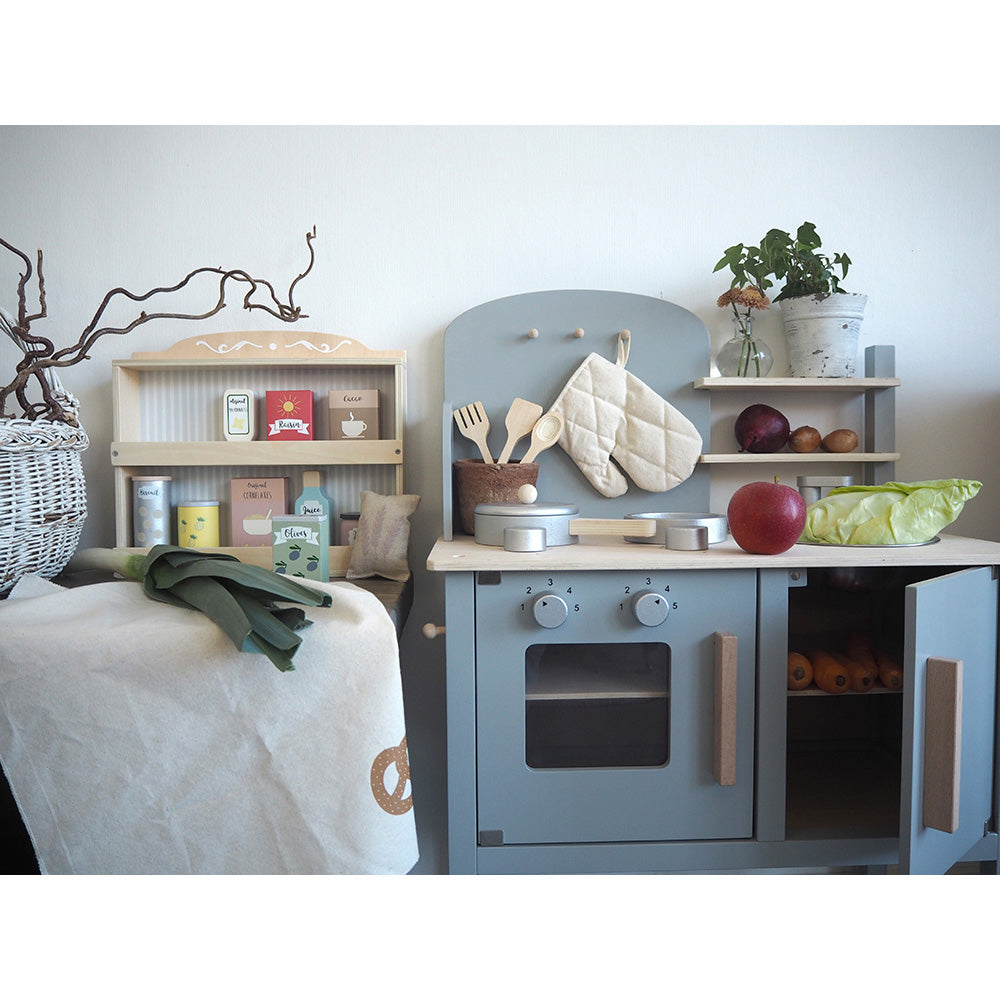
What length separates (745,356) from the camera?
5.98 feet

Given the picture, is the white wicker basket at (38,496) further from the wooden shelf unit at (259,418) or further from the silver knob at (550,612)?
the silver knob at (550,612)

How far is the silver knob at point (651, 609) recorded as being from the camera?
136 centimetres

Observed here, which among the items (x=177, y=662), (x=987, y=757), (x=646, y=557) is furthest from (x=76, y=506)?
(x=987, y=757)

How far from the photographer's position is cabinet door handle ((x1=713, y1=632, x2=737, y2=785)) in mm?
1363

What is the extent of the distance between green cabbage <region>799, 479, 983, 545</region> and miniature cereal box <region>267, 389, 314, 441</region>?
1.14m

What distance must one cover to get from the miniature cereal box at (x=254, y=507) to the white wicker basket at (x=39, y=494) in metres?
0.36

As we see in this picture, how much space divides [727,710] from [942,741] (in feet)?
1.08

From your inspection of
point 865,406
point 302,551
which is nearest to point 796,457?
point 865,406

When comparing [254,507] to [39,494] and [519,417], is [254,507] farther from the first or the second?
[519,417]

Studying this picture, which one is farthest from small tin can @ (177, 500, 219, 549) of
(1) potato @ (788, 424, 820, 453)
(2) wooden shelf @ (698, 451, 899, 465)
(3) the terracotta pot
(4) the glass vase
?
(1) potato @ (788, 424, 820, 453)

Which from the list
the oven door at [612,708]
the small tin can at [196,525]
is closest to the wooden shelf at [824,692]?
the oven door at [612,708]

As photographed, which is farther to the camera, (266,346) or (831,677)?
(266,346)

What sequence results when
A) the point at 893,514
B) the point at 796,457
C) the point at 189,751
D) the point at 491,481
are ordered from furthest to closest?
the point at 796,457, the point at 491,481, the point at 893,514, the point at 189,751

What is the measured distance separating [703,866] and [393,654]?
72 cm
